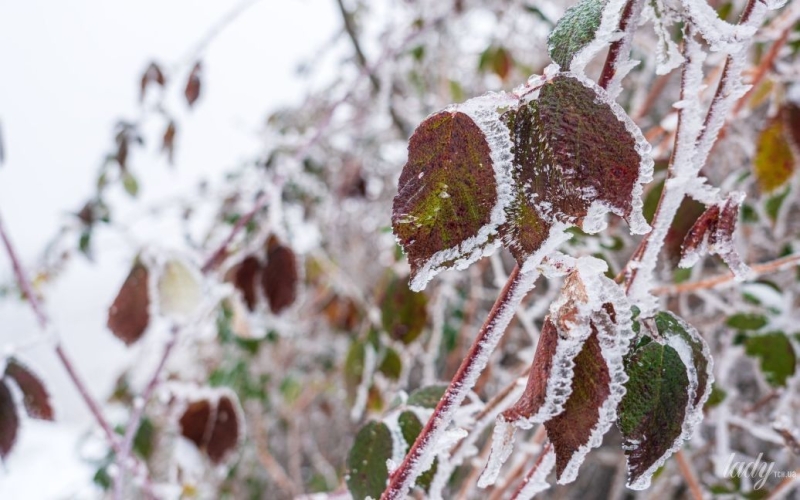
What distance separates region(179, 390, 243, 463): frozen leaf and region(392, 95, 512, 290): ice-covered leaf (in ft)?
2.10

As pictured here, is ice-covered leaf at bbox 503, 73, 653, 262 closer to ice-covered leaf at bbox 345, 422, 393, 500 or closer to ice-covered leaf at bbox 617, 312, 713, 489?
ice-covered leaf at bbox 617, 312, 713, 489

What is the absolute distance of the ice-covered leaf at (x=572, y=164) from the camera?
0.21 metres

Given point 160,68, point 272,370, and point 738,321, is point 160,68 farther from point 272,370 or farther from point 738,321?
point 272,370

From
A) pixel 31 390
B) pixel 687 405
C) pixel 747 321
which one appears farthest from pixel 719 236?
pixel 31 390

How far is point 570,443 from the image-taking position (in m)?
→ 0.23

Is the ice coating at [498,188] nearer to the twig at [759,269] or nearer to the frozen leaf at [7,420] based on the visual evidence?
the twig at [759,269]

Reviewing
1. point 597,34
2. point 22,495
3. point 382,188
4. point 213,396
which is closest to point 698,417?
point 597,34

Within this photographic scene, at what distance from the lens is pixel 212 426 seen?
→ 2.54ft

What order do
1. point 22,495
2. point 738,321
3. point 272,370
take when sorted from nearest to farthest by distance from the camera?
point 738,321 → point 272,370 → point 22,495

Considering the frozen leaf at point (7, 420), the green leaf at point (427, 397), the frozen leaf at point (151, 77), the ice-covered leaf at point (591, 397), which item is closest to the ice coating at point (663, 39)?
the ice-covered leaf at point (591, 397)

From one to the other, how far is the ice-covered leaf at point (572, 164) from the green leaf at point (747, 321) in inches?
22.1

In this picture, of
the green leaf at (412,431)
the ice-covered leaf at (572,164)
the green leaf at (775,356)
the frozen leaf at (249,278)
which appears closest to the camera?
the ice-covered leaf at (572,164)

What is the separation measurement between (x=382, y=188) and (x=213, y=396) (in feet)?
4.04

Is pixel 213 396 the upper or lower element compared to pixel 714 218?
lower
